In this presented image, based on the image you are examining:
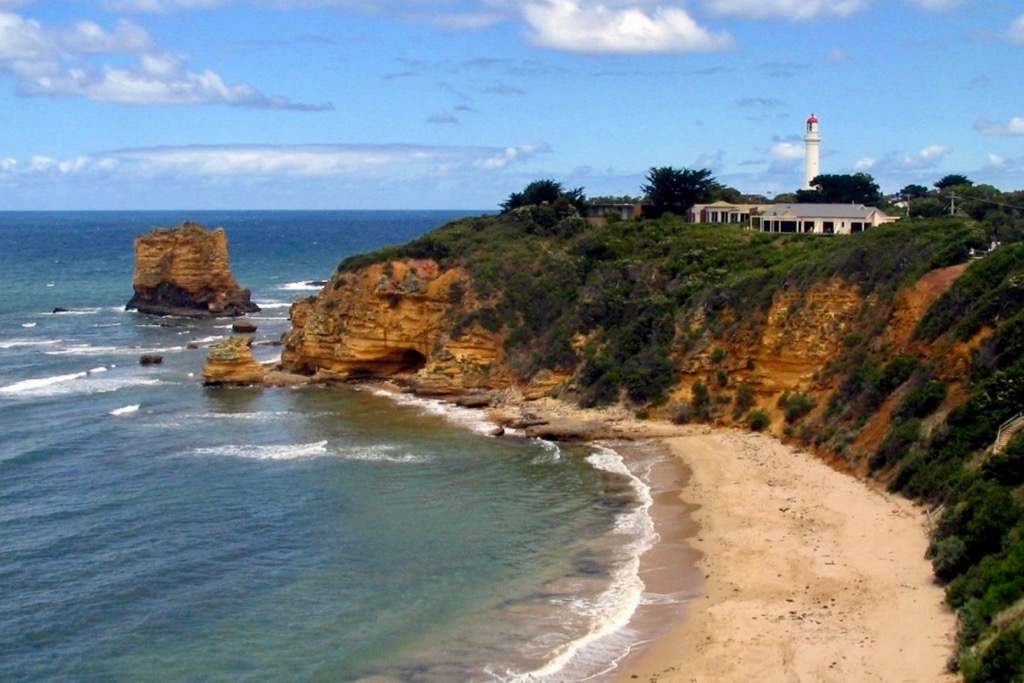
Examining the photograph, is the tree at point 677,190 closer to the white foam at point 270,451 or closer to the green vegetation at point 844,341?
the green vegetation at point 844,341

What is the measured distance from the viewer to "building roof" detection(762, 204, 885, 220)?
200ft

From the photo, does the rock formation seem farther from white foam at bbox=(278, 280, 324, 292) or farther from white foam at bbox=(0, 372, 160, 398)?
white foam at bbox=(0, 372, 160, 398)

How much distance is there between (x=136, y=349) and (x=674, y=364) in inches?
1472

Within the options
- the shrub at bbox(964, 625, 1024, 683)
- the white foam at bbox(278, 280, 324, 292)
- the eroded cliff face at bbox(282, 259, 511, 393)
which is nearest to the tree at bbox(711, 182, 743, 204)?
the eroded cliff face at bbox(282, 259, 511, 393)

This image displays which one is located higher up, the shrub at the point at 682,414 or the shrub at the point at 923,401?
the shrub at the point at 923,401

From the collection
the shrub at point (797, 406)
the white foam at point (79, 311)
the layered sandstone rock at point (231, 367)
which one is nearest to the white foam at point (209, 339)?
the layered sandstone rock at point (231, 367)

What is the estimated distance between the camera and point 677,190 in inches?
2820

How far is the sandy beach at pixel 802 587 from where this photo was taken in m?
22.6

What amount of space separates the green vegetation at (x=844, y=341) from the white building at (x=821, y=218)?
13.9ft

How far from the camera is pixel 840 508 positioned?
32406mm

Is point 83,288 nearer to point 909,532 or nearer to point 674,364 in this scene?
point 674,364

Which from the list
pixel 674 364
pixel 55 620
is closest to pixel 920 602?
pixel 55 620

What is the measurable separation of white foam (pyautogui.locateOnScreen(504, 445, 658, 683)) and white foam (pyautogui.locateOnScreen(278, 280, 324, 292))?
73619mm

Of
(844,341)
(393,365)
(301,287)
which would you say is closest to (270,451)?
(393,365)
